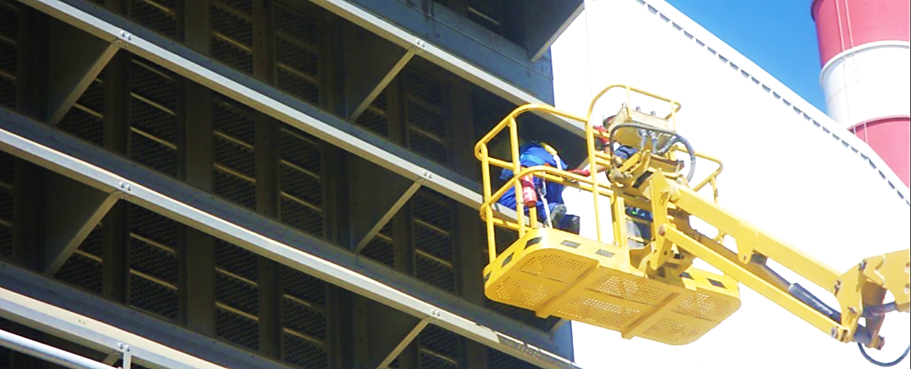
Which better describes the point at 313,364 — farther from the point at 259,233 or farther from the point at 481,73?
the point at 481,73

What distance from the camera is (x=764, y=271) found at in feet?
44.0

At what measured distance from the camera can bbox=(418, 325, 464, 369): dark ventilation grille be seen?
53.4ft

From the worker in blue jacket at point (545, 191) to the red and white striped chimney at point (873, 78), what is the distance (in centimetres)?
1806

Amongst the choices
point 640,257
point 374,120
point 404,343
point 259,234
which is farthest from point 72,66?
point 640,257

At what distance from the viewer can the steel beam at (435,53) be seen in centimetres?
1493

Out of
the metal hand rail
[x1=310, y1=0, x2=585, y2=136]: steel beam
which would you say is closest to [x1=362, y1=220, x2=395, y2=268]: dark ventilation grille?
the metal hand rail

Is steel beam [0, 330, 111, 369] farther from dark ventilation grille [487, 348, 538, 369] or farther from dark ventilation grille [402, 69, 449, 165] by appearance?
dark ventilation grille [487, 348, 538, 369]

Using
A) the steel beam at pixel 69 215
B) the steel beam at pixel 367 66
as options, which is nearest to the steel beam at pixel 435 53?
the steel beam at pixel 367 66

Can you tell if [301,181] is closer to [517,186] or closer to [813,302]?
[517,186]

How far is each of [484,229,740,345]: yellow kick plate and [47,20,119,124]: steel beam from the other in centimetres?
351

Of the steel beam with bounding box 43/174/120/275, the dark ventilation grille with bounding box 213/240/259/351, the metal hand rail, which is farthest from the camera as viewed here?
the dark ventilation grille with bounding box 213/240/259/351

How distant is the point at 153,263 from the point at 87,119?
4.33 feet

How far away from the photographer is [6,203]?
14.5 meters

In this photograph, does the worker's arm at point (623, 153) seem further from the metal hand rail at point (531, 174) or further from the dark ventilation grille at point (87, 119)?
the dark ventilation grille at point (87, 119)
